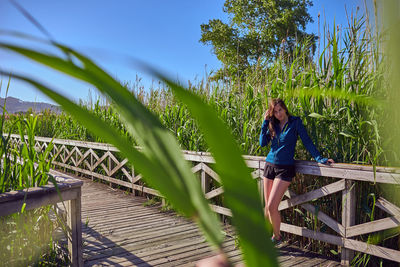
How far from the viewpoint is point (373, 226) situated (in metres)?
2.93

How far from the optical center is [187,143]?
541 cm

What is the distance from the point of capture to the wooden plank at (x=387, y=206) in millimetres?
2799

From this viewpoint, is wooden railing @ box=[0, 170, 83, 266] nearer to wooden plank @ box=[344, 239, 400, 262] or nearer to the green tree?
wooden plank @ box=[344, 239, 400, 262]

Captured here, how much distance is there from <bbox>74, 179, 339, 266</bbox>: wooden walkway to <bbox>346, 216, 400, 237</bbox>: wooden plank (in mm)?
405

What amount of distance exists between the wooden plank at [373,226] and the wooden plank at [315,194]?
0.39 m

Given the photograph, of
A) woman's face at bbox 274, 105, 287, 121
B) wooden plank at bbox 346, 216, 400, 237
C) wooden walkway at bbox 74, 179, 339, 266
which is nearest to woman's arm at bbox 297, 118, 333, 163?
woman's face at bbox 274, 105, 287, 121

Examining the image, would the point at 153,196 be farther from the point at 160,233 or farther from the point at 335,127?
the point at 335,127

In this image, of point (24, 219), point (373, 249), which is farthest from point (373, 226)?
point (24, 219)

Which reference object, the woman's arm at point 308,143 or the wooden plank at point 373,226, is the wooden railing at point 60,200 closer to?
the woman's arm at point 308,143

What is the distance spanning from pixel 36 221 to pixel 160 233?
2.07 metres

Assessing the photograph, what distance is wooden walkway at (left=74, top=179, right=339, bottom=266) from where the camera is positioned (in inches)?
130

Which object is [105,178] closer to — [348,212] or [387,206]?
[348,212]

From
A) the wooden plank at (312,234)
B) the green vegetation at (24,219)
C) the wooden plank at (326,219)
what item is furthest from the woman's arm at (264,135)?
the green vegetation at (24,219)

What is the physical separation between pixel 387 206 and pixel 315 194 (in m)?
0.70
